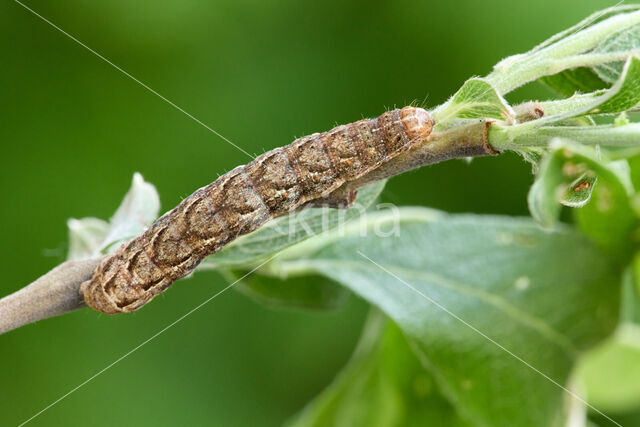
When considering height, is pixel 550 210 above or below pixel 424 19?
below

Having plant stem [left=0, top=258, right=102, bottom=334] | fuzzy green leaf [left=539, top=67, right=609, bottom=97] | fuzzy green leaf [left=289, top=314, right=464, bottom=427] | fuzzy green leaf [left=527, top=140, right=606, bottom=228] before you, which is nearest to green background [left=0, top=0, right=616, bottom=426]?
fuzzy green leaf [left=289, top=314, right=464, bottom=427]

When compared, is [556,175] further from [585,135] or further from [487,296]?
[487,296]

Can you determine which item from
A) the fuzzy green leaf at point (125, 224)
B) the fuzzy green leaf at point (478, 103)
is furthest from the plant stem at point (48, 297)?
the fuzzy green leaf at point (478, 103)

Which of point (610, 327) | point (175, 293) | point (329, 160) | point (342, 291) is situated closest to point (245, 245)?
point (329, 160)

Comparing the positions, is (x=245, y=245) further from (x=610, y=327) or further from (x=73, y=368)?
(x=73, y=368)

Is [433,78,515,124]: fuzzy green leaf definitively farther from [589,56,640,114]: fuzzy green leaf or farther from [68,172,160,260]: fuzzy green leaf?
[68,172,160,260]: fuzzy green leaf

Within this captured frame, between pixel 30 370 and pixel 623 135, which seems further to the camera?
pixel 30 370

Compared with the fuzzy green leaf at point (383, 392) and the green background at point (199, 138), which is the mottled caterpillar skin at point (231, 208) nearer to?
the fuzzy green leaf at point (383, 392)
